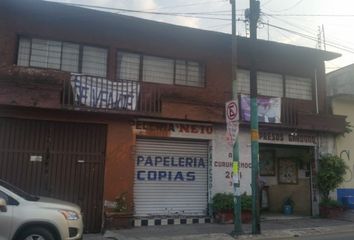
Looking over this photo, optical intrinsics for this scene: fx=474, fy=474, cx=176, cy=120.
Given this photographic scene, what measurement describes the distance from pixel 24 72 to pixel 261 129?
366 inches

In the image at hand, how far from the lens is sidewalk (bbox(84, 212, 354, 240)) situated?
557 inches

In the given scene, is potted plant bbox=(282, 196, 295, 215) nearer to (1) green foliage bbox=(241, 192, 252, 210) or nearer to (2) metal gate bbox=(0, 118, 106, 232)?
(1) green foliage bbox=(241, 192, 252, 210)

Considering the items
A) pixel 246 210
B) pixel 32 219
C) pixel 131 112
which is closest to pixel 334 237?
pixel 246 210

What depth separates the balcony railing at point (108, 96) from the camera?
50.7 feet

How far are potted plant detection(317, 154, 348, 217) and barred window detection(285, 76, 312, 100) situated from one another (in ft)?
9.68

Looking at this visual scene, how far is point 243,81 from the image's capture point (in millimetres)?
19562

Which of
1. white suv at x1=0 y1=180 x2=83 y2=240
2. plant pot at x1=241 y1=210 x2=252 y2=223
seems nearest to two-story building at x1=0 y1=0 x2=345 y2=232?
plant pot at x1=241 y1=210 x2=252 y2=223

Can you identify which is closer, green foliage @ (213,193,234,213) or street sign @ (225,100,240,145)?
street sign @ (225,100,240,145)

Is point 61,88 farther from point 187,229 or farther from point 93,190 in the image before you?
point 187,229

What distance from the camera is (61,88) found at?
→ 1527 cm

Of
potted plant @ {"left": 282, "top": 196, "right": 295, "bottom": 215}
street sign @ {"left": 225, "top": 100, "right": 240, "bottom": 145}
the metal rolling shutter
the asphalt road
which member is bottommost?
the asphalt road

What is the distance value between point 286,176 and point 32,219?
48.4 ft

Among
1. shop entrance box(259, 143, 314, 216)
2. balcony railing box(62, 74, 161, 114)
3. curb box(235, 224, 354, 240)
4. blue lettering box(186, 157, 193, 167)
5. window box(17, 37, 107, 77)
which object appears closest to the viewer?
curb box(235, 224, 354, 240)

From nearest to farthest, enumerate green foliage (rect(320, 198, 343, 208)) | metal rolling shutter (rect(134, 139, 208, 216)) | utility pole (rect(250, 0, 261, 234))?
utility pole (rect(250, 0, 261, 234)), metal rolling shutter (rect(134, 139, 208, 216)), green foliage (rect(320, 198, 343, 208))
